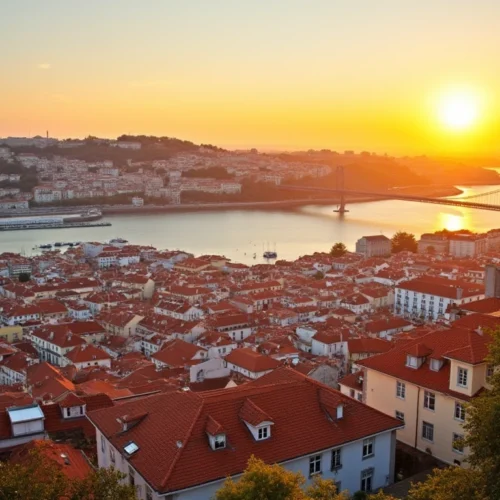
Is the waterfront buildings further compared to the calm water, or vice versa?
the calm water

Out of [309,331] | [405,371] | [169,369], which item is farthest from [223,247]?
[405,371]

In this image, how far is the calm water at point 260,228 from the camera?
20.4 metres

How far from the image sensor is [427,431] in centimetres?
290

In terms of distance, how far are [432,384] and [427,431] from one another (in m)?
0.23

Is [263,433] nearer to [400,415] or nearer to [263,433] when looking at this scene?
[263,433]

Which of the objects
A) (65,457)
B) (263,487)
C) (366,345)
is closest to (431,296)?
(366,345)

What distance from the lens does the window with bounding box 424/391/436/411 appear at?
2.84 metres

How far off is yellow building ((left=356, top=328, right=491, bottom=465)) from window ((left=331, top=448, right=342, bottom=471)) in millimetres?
475

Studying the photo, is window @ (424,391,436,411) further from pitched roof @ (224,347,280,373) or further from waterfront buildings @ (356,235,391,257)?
waterfront buildings @ (356,235,391,257)

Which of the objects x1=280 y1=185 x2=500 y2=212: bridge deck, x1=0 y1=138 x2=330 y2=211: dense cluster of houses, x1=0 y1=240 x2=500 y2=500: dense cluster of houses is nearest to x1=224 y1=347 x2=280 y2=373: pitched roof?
x1=0 y1=240 x2=500 y2=500: dense cluster of houses

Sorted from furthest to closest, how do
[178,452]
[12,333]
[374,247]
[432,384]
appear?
[374,247] < [12,333] < [432,384] < [178,452]

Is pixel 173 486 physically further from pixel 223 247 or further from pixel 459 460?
pixel 223 247

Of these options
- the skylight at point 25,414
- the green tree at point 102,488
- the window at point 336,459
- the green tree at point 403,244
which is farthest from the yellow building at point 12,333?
the green tree at point 403,244

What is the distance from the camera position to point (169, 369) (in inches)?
264
